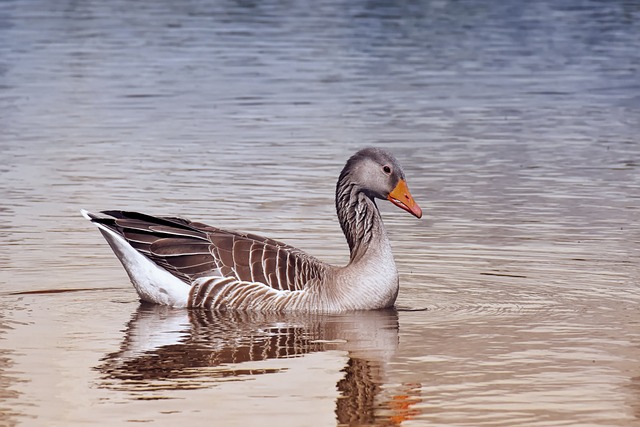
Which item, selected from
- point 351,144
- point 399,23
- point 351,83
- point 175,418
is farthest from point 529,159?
point 399,23

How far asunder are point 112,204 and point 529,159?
656cm

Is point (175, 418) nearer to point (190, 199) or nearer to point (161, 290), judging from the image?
point (161, 290)

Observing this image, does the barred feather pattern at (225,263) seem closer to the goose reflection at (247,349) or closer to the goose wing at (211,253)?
the goose wing at (211,253)

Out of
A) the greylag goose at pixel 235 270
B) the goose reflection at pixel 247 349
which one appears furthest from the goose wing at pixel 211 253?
the goose reflection at pixel 247 349

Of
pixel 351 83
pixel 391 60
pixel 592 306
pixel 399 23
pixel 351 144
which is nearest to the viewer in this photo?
pixel 592 306

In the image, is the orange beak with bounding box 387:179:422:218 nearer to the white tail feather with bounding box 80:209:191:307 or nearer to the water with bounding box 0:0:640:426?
the water with bounding box 0:0:640:426

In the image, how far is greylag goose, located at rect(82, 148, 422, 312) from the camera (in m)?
12.2

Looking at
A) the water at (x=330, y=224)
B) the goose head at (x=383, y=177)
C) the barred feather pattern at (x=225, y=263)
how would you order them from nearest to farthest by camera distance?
the water at (x=330, y=224), the barred feather pattern at (x=225, y=263), the goose head at (x=383, y=177)

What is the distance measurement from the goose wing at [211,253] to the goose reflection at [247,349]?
1.09ft

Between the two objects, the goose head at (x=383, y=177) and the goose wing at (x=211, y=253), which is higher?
the goose head at (x=383, y=177)

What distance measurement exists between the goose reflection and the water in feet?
0.11

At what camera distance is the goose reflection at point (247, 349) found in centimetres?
966

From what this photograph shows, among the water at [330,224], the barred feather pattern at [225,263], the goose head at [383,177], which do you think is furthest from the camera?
the goose head at [383,177]

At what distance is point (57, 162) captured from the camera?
66.2 ft
